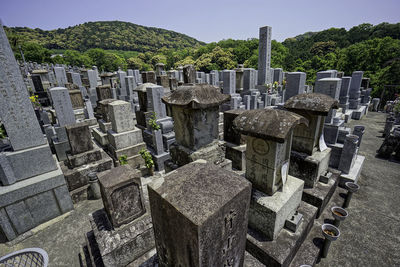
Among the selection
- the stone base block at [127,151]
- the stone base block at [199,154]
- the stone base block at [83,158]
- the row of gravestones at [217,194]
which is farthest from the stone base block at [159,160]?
the row of gravestones at [217,194]

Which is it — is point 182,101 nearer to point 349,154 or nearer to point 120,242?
point 120,242

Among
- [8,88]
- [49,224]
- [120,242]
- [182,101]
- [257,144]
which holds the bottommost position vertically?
[49,224]

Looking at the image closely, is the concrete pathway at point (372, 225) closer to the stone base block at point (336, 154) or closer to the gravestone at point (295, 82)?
the stone base block at point (336, 154)

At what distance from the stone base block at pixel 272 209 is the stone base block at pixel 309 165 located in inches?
44.1

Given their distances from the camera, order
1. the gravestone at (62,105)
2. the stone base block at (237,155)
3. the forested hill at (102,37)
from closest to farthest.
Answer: the stone base block at (237,155) < the gravestone at (62,105) < the forested hill at (102,37)

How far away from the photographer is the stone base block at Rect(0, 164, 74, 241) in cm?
421

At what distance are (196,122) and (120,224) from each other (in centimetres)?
246

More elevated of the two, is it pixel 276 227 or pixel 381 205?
pixel 276 227

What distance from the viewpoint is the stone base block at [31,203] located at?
4.21 metres

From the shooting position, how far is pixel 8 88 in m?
4.18

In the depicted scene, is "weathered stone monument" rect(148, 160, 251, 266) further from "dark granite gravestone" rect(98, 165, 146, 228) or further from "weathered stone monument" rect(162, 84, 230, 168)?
"weathered stone monument" rect(162, 84, 230, 168)

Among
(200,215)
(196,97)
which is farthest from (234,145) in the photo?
(200,215)

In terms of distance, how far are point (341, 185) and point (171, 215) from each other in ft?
18.8

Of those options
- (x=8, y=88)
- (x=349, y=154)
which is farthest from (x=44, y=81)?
(x=349, y=154)
